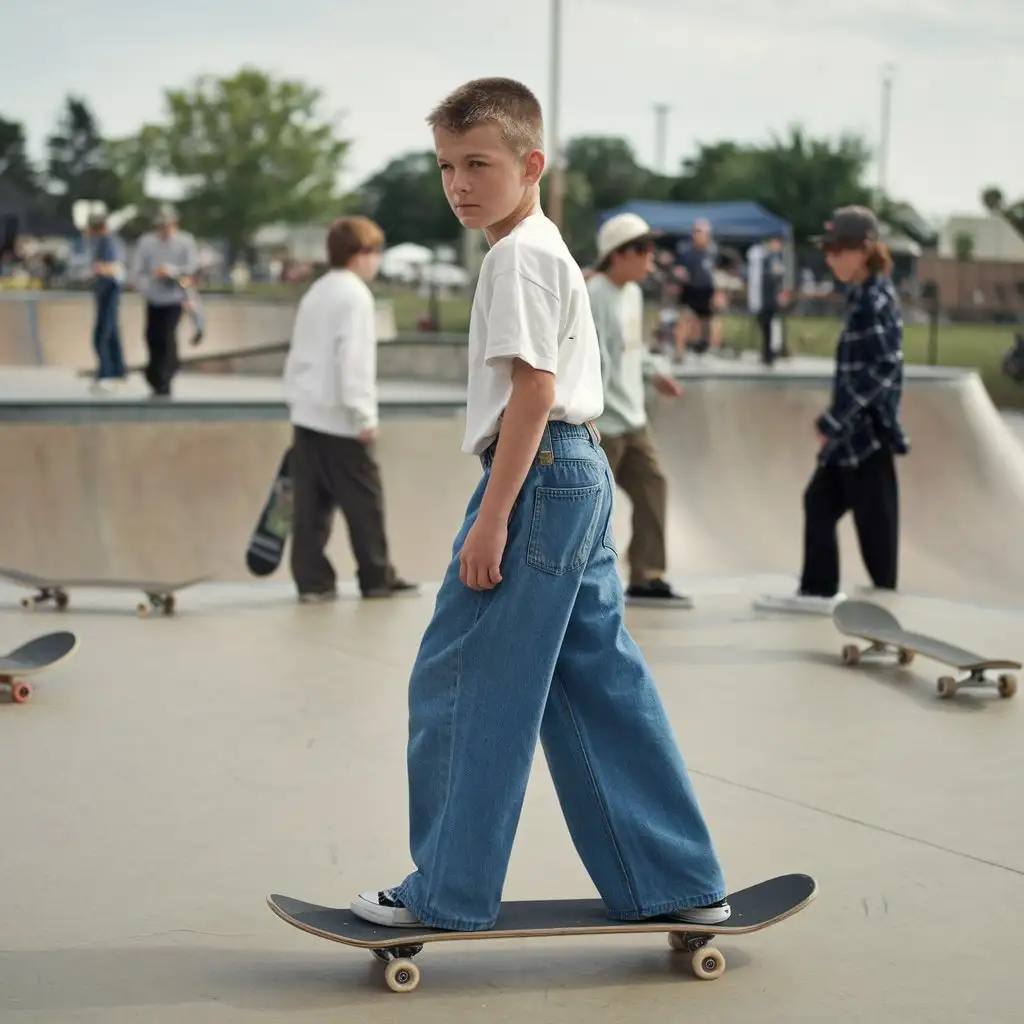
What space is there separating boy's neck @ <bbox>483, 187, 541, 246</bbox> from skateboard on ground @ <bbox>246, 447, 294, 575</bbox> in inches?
227

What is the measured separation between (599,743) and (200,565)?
27.2 feet

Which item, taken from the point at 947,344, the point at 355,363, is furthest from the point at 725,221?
the point at 355,363

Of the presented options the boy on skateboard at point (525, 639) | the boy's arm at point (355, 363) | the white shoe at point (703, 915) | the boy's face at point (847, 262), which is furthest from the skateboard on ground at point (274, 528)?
the white shoe at point (703, 915)

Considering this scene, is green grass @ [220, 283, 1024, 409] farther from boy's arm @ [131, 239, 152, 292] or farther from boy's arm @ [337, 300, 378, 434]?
boy's arm @ [337, 300, 378, 434]

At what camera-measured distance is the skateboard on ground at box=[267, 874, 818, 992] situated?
311 centimetres

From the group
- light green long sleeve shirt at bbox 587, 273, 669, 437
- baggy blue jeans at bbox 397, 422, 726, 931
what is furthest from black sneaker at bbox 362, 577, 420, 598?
baggy blue jeans at bbox 397, 422, 726, 931

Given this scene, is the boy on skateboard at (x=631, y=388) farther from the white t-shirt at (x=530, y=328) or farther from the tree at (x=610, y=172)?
the tree at (x=610, y=172)

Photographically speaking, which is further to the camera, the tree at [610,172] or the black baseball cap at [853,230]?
the tree at [610,172]

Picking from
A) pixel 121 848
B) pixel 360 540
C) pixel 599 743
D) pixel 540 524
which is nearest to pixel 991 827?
pixel 599 743

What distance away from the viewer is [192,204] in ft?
303

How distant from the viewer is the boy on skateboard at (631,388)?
8.07m

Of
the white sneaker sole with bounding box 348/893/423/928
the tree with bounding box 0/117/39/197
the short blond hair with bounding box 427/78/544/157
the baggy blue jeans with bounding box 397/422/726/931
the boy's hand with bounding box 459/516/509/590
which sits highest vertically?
the tree with bounding box 0/117/39/197

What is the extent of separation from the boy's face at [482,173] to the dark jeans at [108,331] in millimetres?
14225

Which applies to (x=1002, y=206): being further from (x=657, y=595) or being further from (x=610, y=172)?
(x=657, y=595)
